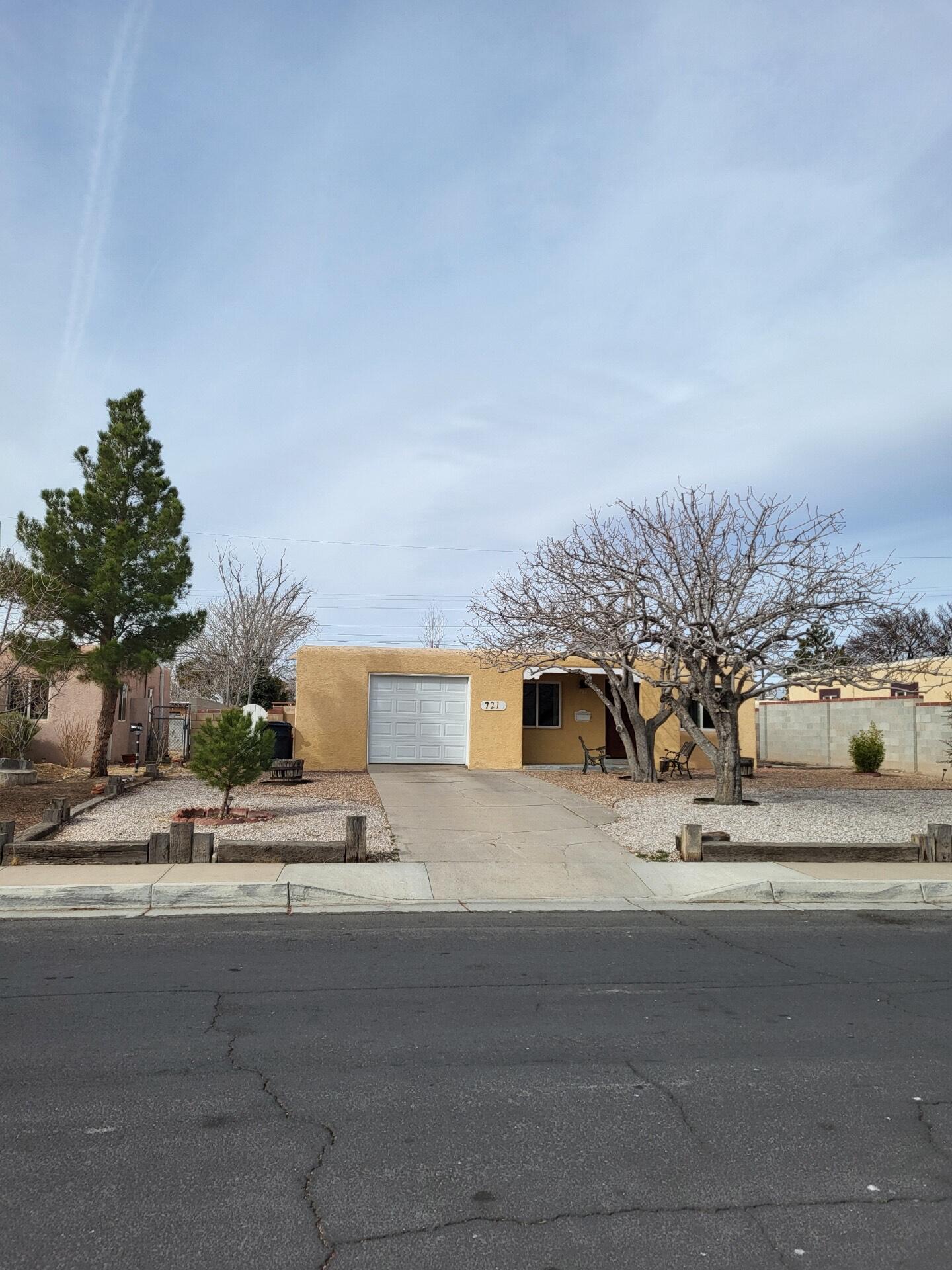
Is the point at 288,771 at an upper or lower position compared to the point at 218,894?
upper

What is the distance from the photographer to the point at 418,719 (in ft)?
81.1

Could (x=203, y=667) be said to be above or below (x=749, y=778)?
above

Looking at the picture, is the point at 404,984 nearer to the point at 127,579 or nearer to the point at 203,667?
the point at 127,579

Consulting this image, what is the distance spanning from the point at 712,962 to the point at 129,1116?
14.7 feet

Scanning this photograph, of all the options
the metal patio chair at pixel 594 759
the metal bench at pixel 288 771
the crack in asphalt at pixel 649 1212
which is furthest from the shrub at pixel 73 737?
the crack in asphalt at pixel 649 1212

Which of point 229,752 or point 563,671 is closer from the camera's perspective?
point 229,752

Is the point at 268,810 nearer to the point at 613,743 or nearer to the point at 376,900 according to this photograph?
the point at 376,900

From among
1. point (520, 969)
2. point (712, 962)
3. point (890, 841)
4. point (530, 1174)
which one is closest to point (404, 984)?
point (520, 969)

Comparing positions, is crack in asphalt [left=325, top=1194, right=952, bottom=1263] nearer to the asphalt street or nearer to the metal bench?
the asphalt street

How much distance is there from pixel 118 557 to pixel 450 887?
516 inches

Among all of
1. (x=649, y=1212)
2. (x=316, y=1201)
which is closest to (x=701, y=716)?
(x=649, y=1212)

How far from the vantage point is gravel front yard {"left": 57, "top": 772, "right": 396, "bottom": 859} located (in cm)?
1257

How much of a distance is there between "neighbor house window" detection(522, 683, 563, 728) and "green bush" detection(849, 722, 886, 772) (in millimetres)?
7274

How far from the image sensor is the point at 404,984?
672cm
